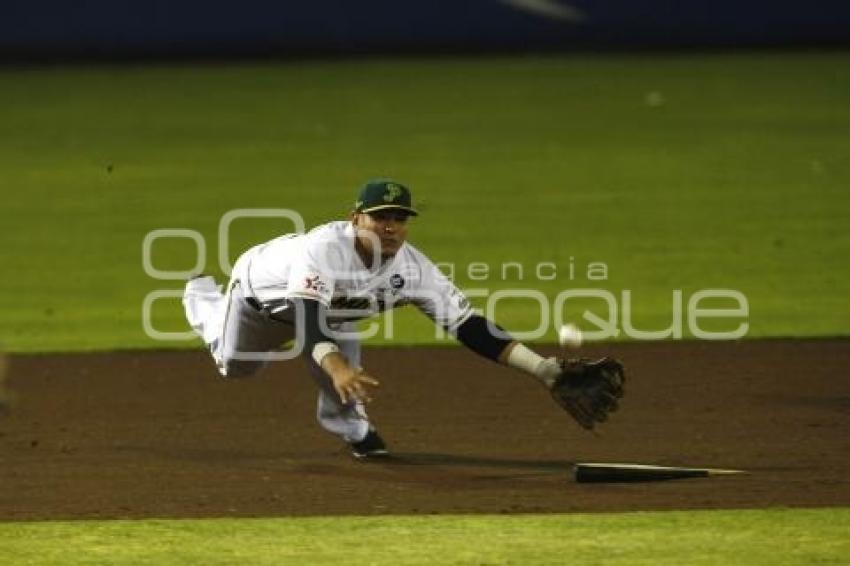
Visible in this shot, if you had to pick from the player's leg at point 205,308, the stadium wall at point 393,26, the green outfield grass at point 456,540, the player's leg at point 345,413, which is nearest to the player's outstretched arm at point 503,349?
the player's leg at point 345,413

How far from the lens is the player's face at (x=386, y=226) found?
8.84 m

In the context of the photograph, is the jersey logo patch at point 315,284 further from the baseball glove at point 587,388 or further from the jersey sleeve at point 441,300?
the baseball glove at point 587,388

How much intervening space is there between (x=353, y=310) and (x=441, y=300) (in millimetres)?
408

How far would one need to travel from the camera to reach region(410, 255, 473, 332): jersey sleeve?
912 cm

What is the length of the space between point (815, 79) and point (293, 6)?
6.58 meters

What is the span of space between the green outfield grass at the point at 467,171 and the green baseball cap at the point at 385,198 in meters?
4.43

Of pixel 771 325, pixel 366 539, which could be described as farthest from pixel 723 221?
pixel 366 539

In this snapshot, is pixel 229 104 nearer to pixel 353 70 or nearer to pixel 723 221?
pixel 353 70

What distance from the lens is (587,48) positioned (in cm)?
2698

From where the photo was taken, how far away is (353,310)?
30.4ft

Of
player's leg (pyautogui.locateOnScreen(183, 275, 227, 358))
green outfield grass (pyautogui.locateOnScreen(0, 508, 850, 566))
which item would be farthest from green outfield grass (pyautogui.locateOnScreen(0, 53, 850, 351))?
green outfield grass (pyautogui.locateOnScreen(0, 508, 850, 566))

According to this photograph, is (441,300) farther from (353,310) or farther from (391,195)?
(391,195)

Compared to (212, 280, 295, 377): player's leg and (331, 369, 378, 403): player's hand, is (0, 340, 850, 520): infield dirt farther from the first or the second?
(331, 369, 378, 403): player's hand

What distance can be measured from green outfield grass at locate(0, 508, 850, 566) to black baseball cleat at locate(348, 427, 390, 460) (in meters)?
1.29
